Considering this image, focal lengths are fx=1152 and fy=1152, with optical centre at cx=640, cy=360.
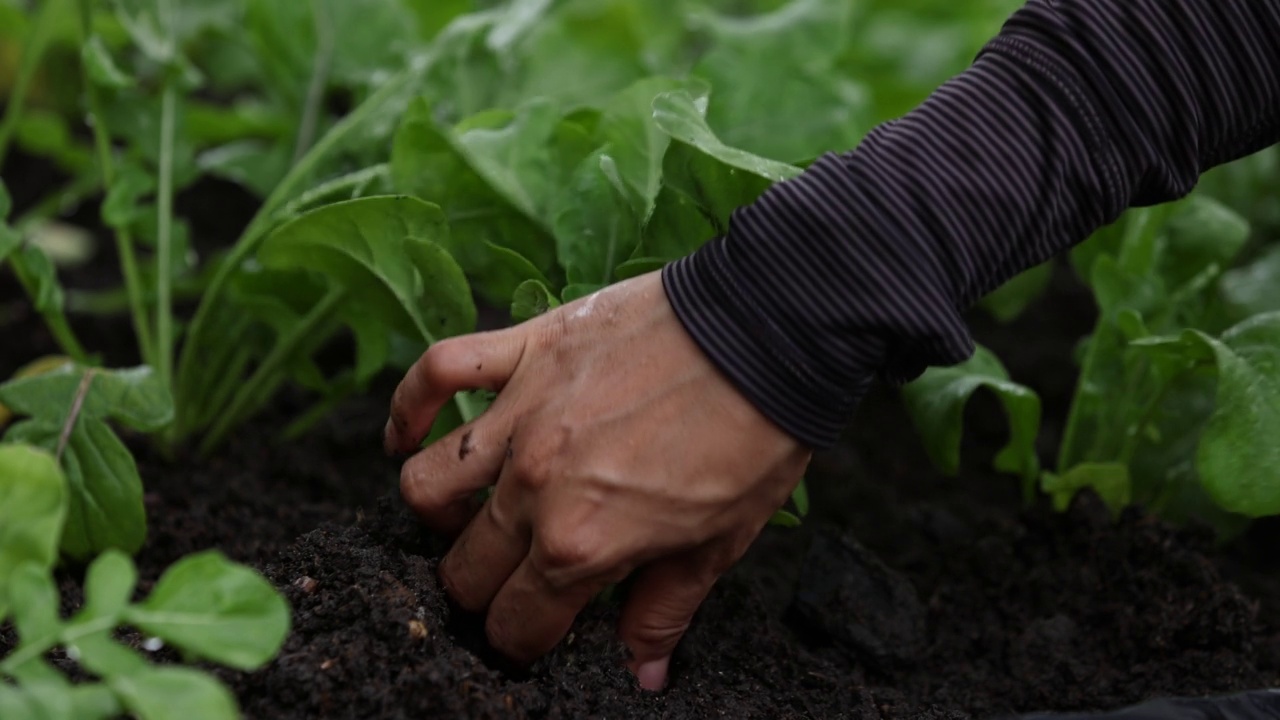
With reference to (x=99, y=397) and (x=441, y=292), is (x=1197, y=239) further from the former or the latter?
(x=99, y=397)

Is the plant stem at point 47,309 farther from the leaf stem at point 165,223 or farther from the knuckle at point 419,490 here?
the knuckle at point 419,490

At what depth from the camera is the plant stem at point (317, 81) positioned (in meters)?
1.75

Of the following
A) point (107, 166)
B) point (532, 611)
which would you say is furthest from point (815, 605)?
point (107, 166)

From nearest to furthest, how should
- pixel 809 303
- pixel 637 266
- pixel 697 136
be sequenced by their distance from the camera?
1. pixel 809 303
2. pixel 697 136
3. pixel 637 266

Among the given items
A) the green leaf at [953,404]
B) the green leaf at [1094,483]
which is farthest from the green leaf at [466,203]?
the green leaf at [1094,483]

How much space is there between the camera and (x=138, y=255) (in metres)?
2.38

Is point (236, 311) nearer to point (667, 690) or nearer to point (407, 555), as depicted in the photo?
point (407, 555)

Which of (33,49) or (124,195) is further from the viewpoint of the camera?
(33,49)

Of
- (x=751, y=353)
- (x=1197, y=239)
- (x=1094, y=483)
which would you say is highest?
(x=751, y=353)

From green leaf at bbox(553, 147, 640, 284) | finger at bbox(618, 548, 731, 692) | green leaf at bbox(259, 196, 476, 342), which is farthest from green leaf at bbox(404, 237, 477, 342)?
finger at bbox(618, 548, 731, 692)

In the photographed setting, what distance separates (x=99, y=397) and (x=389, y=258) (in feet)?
1.32

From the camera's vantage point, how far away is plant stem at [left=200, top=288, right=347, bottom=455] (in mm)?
1383

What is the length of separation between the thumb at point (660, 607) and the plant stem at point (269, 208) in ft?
2.12

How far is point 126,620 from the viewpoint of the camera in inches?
30.1
